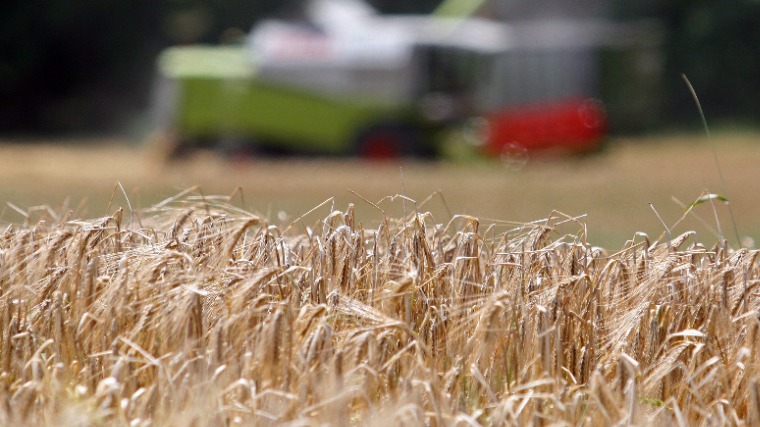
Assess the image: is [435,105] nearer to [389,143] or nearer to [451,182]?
[389,143]

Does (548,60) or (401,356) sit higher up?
(548,60)

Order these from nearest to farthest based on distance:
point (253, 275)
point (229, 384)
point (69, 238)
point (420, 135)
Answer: point (229, 384), point (253, 275), point (69, 238), point (420, 135)

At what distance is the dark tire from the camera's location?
23.2m

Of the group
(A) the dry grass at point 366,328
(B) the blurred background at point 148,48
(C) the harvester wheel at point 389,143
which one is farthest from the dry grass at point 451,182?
(B) the blurred background at point 148,48

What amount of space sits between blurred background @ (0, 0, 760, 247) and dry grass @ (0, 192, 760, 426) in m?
2.89

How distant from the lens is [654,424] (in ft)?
12.2

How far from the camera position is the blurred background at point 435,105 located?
55.8 feet

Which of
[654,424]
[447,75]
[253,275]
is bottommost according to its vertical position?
[654,424]

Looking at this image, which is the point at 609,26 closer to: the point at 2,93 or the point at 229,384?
the point at 2,93

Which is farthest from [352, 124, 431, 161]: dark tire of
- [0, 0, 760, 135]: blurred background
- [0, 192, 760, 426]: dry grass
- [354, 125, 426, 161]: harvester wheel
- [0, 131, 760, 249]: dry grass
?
[0, 192, 760, 426]: dry grass

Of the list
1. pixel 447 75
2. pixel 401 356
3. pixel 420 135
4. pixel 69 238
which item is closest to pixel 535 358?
pixel 401 356

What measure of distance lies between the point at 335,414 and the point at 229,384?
1.70 ft

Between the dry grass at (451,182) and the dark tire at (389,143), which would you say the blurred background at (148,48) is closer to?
the dry grass at (451,182)

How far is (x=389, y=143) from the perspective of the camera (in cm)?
2331
